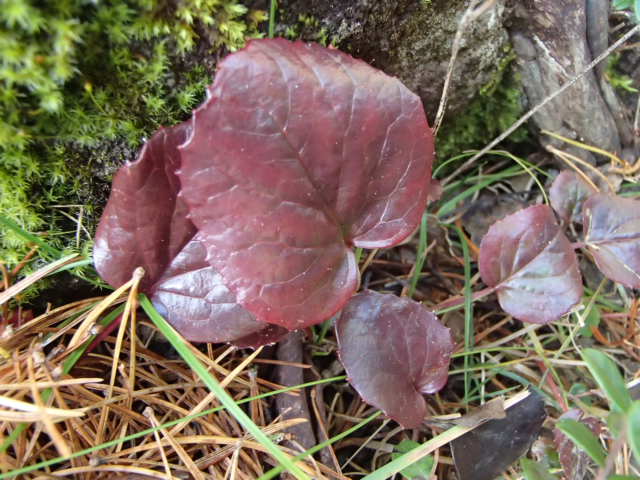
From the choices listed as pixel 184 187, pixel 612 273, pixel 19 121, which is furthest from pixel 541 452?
pixel 19 121

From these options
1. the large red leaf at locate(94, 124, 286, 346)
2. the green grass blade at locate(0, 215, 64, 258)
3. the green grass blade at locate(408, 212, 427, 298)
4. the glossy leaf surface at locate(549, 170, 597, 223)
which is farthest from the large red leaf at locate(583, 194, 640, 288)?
the green grass blade at locate(0, 215, 64, 258)

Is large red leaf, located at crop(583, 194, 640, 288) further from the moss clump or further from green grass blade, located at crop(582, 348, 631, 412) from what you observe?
the moss clump

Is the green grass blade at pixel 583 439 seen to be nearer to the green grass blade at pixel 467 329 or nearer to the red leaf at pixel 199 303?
the green grass blade at pixel 467 329

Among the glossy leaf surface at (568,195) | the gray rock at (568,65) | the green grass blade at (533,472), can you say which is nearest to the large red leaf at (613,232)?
the glossy leaf surface at (568,195)

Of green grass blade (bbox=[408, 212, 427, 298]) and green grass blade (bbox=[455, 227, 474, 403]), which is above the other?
green grass blade (bbox=[408, 212, 427, 298])

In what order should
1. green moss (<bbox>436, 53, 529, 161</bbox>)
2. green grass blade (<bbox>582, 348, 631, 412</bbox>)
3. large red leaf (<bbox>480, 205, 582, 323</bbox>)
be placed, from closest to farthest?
1. green grass blade (<bbox>582, 348, 631, 412</bbox>)
2. large red leaf (<bbox>480, 205, 582, 323</bbox>)
3. green moss (<bbox>436, 53, 529, 161</bbox>)

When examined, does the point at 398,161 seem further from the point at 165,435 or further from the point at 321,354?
the point at 165,435

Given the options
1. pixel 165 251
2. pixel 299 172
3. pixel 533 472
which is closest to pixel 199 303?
pixel 165 251
